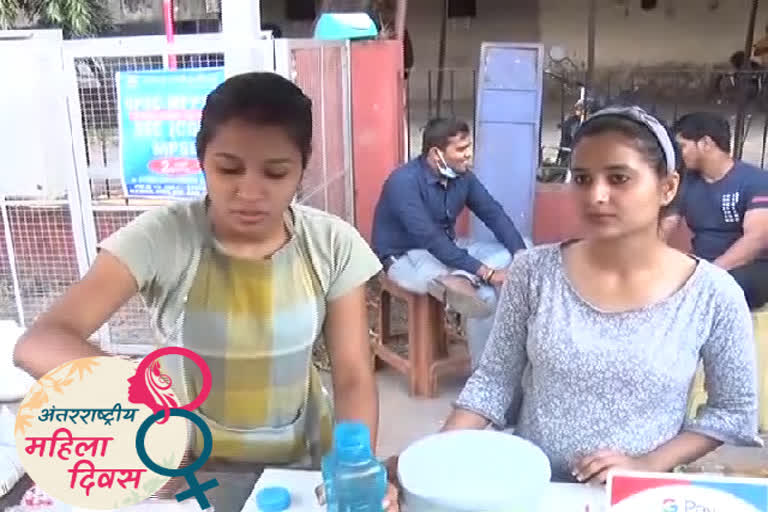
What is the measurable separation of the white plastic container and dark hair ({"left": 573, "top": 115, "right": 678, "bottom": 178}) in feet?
1.69

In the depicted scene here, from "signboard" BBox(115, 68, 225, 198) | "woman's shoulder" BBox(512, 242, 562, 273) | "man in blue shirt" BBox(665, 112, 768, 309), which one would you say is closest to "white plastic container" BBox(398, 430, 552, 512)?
"woman's shoulder" BBox(512, 242, 562, 273)

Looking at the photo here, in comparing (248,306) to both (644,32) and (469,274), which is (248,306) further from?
(644,32)

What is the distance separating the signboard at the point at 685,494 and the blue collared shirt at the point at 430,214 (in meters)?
2.38

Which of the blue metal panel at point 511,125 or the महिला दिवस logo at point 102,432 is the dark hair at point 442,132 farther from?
the महिला दिवस logo at point 102,432

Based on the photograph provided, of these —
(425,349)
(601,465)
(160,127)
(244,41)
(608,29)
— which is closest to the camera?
(601,465)

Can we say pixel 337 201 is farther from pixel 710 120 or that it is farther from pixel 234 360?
pixel 234 360

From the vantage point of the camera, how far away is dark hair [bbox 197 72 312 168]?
1100 mm

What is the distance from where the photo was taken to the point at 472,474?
980 millimetres

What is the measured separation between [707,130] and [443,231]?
1.16 meters

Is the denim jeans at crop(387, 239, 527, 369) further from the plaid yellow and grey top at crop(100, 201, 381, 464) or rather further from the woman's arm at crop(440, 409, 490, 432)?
the plaid yellow and grey top at crop(100, 201, 381, 464)

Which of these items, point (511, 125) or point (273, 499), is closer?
point (273, 499)

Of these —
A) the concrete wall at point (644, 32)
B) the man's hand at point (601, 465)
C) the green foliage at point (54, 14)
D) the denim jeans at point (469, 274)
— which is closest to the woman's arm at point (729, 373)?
the man's hand at point (601, 465)

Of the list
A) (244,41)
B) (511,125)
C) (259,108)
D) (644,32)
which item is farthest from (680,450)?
(644,32)

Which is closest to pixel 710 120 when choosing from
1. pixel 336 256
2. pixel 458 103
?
pixel 336 256
